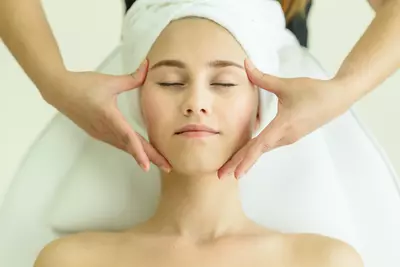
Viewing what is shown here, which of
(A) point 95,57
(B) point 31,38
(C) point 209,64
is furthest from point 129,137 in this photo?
(A) point 95,57

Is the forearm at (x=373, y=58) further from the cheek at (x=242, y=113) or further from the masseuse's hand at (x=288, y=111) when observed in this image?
the cheek at (x=242, y=113)

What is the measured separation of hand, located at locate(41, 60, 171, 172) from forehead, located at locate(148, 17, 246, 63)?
4 centimetres

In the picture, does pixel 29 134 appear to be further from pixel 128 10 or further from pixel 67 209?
pixel 128 10

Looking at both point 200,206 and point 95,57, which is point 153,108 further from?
point 95,57

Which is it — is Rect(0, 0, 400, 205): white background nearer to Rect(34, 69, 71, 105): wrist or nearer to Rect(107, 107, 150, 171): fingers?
Rect(34, 69, 71, 105): wrist

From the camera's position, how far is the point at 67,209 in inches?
46.1

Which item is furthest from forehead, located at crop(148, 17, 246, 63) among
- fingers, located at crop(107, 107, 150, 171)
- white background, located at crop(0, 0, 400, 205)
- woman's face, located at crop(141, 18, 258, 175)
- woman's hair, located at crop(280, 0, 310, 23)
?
white background, located at crop(0, 0, 400, 205)

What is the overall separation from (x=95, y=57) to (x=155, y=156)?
0.88 m

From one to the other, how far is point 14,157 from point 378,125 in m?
0.90

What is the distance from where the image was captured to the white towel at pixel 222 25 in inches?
39.4

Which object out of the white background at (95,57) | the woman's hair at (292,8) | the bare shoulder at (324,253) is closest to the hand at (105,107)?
the bare shoulder at (324,253)

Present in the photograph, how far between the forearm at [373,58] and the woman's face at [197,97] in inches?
5.9

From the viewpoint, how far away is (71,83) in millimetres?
1015

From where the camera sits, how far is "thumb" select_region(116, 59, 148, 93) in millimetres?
1000
